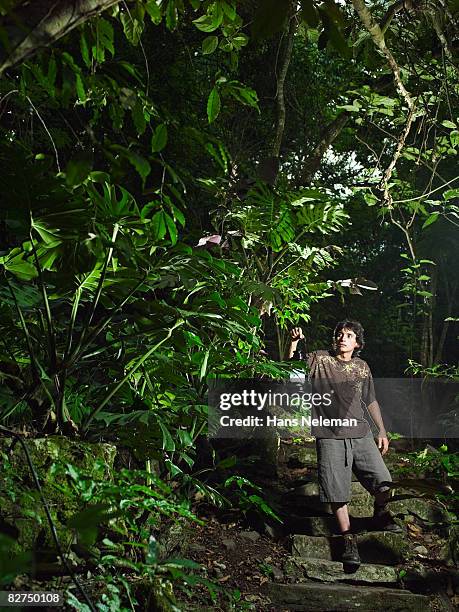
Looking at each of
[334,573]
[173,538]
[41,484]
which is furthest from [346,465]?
[41,484]

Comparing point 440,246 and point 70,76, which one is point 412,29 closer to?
point 70,76

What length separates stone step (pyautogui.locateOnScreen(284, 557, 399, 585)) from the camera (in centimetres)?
335

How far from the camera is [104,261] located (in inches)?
70.0

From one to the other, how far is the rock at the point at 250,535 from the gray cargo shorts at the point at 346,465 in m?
0.45

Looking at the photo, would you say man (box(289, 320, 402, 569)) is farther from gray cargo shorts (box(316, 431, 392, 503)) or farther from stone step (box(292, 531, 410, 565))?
stone step (box(292, 531, 410, 565))

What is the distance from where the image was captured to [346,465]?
12.5 feet

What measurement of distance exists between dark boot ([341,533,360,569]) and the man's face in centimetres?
117

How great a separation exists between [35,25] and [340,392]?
136 inches

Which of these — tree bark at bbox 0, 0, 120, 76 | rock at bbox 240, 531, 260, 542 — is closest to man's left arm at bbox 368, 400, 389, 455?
rock at bbox 240, 531, 260, 542

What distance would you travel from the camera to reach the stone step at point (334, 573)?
11.0 feet

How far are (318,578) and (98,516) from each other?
3.04m

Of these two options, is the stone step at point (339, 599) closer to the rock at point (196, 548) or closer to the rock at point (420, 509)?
the rock at point (196, 548)

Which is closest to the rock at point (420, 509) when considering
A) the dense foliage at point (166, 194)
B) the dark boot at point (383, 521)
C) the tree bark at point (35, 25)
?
the dark boot at point (383, 521)

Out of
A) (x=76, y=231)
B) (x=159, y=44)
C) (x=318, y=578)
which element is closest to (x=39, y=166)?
(x=76, y=231)
